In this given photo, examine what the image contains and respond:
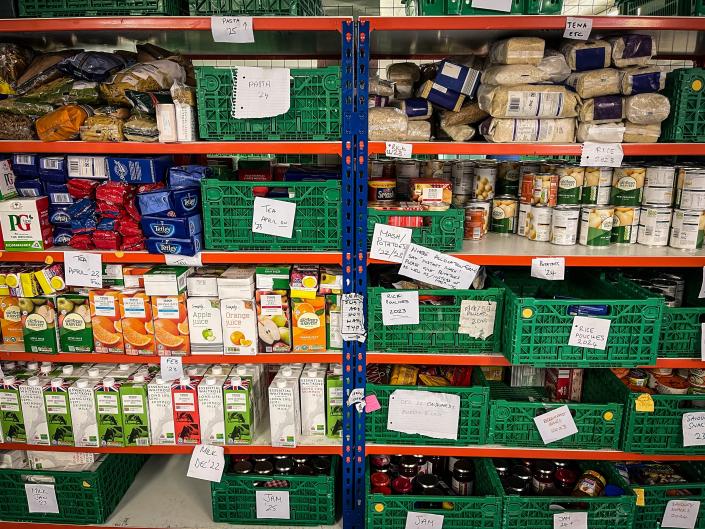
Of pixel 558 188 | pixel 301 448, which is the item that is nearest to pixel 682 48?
pixel 558 188

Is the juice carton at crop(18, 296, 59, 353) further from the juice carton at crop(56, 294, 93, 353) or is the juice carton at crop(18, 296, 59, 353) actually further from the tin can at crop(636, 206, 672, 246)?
the tin can at crop(636, 206, 672, 246)

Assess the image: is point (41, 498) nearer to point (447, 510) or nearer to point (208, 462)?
point (208, 462)

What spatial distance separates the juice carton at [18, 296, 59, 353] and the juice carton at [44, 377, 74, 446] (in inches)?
6.8

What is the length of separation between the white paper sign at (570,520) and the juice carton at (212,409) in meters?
1.58

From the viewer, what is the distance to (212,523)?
2.74 m

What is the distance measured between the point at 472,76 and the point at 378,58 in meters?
0.69

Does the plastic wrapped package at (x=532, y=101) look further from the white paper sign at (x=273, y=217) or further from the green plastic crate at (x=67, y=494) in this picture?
the green plastic crate at (x=67, y=494)

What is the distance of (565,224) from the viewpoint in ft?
8.13

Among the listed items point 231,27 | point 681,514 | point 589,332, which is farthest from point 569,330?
point 231,27

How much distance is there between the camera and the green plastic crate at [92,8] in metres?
2.23

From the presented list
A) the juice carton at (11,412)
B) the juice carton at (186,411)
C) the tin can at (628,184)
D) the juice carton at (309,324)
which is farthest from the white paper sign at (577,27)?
the juice carton at (11,412)

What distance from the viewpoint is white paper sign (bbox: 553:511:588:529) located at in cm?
243

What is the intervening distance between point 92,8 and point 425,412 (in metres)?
2.27

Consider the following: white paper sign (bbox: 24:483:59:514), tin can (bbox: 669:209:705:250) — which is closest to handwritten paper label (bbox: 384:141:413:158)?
tin can (bbox: 669:209:705:250)
